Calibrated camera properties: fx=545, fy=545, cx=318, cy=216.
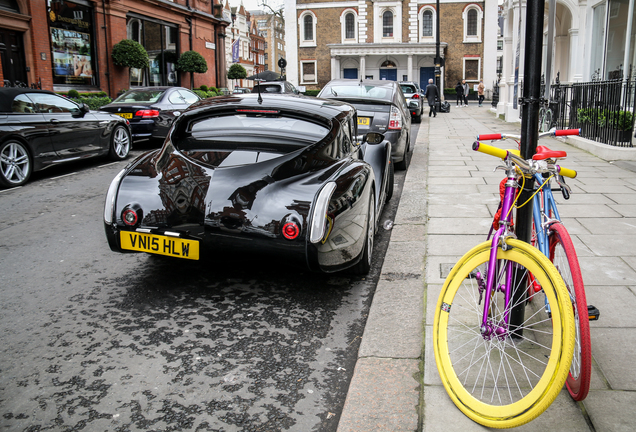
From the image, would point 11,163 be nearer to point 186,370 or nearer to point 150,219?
point 150,219

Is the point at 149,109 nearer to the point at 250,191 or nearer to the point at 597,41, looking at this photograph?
the point at 250,191

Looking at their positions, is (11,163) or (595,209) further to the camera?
(11,163)

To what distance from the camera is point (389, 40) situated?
5744cm

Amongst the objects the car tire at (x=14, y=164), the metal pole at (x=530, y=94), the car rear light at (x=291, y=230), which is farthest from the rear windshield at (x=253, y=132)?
the car tire at (x=14, y=164)

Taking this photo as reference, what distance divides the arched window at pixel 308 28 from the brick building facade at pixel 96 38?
2623 centimetres

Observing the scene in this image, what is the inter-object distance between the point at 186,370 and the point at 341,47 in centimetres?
5742

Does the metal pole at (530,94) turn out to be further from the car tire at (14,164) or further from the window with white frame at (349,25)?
the window with white frame at (349,25)

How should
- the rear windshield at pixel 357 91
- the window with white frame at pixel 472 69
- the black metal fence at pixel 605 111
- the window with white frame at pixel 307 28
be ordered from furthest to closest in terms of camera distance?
the window with white frame at pixel 307 28, the window with white frame at pixel 472 69, the black metal fence at pixel 605 111, the rear windshield at pixel 357 91

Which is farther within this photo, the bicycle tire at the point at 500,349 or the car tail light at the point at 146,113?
the car tail light at the point at 146,113

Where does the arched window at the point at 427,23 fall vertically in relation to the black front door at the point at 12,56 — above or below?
above

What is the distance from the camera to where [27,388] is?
9.14 feet

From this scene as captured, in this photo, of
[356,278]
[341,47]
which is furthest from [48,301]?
[341,47]

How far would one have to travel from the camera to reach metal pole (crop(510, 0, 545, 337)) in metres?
2.80

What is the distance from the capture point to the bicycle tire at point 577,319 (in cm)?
221
